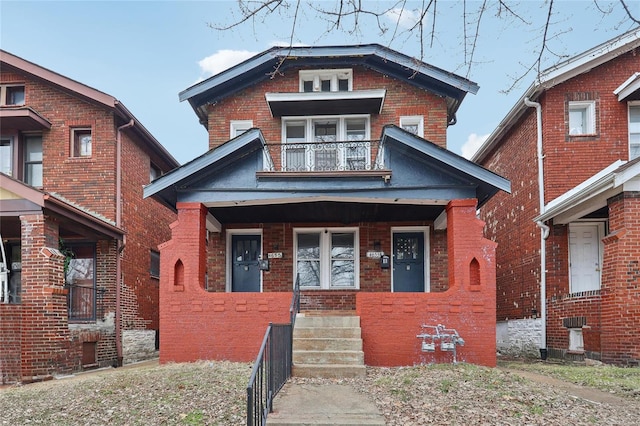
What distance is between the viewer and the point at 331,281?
13203 millimetres

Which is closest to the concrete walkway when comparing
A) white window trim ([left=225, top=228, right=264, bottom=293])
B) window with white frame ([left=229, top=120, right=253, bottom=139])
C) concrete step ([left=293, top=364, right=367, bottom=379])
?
concrete step ([left=293, top=364, right=367, bottom=379])

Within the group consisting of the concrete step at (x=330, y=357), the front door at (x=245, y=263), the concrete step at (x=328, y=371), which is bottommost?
the concrete step at (x=328, y=371)

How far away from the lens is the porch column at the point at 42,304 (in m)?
10.2

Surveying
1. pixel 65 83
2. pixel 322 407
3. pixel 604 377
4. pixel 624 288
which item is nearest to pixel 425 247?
pixel 624 288

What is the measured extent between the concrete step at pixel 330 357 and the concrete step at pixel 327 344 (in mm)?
299

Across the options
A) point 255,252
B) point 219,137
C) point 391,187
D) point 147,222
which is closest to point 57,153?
point 147,222

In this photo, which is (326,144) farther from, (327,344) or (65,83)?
(65,83)

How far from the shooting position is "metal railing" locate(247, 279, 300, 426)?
4.76m

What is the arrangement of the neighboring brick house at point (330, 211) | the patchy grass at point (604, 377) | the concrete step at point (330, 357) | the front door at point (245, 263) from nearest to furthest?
the patchy grass at point (604, 377) → the concrete step at point (330, 357) → the neighboring brick house at point (330, 211) → the front door at point (245, 263)

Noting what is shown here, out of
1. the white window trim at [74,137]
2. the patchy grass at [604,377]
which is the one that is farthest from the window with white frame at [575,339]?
the white window trim at [74,137]

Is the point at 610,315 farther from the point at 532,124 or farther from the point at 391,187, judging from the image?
the point at 532,124

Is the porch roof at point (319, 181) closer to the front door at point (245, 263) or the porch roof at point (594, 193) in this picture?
the porch roof at point (594, 193)

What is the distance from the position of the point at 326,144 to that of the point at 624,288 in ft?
21.7

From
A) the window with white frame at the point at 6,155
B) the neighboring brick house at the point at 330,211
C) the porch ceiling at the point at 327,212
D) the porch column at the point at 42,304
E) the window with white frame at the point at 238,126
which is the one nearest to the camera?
the neighboring brick house at the point at 330,211
